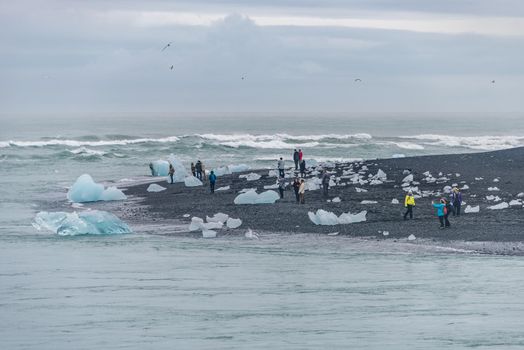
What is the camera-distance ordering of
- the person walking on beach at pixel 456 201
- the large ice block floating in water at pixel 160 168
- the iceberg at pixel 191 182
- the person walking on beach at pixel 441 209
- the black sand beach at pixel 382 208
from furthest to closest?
the large ice block floating in water at pixel 160 168 < the iceberg at pixel 191 182 < the person walking on beach at pixel 456 201 < the person walking on beach at pixel 441 209 < the black sand beach at pixel 382 208

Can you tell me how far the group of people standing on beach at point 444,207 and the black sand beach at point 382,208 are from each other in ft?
1.12

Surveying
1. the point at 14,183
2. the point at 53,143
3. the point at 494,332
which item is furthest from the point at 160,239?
the point at 53,143

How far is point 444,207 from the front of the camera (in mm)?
28031

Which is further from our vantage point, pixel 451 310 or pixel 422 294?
pixel 422 294

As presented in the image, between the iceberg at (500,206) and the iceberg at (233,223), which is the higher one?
the iceberg at (500,206)

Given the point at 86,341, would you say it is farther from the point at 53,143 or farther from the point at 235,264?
the point at 53,143

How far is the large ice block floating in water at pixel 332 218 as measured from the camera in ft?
98.0

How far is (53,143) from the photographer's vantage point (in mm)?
92062

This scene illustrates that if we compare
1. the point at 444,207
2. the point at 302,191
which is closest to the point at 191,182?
the point at 302,191

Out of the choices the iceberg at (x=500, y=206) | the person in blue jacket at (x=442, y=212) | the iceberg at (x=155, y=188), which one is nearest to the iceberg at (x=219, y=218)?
the person in blue jacket at (x=442, y=212)

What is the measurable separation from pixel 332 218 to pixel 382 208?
356cm

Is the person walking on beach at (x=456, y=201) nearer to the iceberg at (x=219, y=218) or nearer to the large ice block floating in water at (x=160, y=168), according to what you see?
the iceberg at (x=219, y=218)

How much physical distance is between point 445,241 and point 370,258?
3.11 m

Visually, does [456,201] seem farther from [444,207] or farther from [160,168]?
[160,168]
